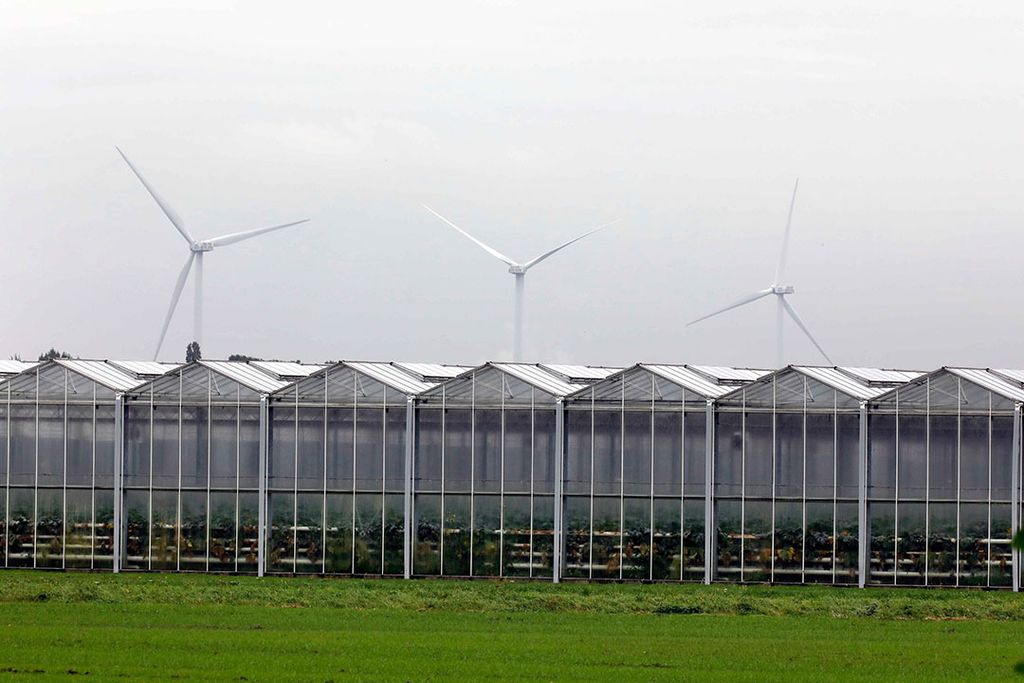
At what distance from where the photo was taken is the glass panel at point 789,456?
5884 cm

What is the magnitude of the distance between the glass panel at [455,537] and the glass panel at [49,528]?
1403 centimetres

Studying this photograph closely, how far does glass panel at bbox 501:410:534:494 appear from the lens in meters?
61.2

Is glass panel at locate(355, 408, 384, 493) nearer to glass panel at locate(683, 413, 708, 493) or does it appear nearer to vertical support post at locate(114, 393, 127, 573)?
vertical support post at locate(114, 393, 127, 573)

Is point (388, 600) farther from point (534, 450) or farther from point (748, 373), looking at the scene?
point (748, 373)

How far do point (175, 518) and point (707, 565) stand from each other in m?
18.5

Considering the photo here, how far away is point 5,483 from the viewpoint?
213 ft

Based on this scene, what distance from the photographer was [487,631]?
4422cm

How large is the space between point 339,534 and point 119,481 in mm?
8136

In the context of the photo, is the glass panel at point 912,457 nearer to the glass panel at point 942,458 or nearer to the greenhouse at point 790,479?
the glass panel at point 942,458

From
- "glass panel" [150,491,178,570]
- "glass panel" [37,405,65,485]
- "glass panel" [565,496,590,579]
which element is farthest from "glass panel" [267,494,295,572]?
"glass panel" [565,496,590,579]

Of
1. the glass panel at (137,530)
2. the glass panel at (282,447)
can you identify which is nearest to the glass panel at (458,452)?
the glass panel at (282,447)

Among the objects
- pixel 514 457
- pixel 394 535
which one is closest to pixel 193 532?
pixel 394 535

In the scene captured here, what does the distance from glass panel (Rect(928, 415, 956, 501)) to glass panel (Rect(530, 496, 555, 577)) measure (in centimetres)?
1250

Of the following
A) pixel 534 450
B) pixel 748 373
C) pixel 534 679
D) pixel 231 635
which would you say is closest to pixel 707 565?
pixel 534 450
